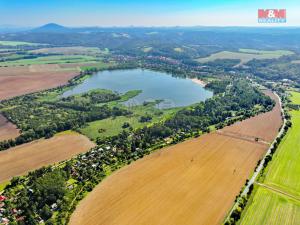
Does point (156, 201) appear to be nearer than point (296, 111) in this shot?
Yes

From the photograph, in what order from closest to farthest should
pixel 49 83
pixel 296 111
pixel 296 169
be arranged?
pixel 296 169, pixel 296 111, pixel 49 83

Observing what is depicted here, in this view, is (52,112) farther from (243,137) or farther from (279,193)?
(279,193)

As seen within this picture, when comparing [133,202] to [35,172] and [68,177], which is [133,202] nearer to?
[68,177]

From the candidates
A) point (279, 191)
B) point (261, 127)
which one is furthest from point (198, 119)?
point (279, 191)

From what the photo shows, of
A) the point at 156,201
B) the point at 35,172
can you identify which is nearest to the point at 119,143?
the point at 35,172

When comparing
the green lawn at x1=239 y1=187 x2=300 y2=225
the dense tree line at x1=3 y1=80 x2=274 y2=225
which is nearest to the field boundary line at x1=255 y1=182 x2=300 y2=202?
the green lawn at x1=239 y1=187 x2=300 y2=225

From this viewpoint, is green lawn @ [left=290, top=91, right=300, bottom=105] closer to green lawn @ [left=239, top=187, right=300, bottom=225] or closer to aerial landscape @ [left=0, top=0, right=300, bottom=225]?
aerial landscape @ [left=0, top=0, right=300, bottom=225]

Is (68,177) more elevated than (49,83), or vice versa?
(49,83)
